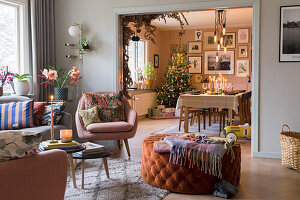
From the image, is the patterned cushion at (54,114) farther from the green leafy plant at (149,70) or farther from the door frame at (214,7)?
the green leafy plant at (149,70)

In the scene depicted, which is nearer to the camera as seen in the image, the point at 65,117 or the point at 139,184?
the point at 139,184

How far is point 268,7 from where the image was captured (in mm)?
4734

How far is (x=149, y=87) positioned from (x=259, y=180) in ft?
20.5

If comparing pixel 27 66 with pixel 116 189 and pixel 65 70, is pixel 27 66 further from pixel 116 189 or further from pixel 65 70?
pixel 116 189

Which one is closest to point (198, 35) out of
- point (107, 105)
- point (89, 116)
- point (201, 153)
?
point (107, 105)

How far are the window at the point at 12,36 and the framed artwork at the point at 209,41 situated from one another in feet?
20.5

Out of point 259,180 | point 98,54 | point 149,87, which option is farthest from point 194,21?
point 259,180

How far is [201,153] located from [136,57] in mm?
6219

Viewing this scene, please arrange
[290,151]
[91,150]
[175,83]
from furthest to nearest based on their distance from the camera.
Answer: [175,83] < [290,151] < [91,150]

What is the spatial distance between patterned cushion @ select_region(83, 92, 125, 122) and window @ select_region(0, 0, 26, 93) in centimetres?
136

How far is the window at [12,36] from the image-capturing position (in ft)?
17.3

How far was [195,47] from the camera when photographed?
10.5 m

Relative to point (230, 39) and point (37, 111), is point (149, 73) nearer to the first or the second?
point (230, 39)

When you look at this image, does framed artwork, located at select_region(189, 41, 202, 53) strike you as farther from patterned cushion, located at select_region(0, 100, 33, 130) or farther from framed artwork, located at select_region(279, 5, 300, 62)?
patterned cushion, located at select_region(0, 100, 33, 130)
